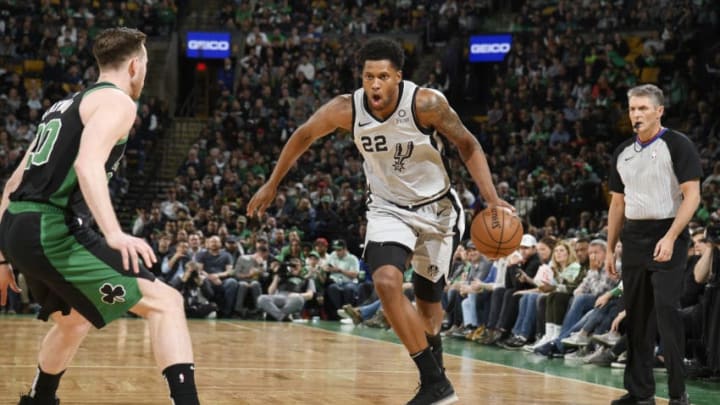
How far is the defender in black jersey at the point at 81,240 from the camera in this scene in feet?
13.2

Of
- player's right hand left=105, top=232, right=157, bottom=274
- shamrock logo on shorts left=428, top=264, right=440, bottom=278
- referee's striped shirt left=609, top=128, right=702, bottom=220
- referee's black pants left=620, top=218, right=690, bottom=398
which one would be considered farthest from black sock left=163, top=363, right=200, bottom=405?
referee's striped shirt left=609, top=128, right=702, bottom=220

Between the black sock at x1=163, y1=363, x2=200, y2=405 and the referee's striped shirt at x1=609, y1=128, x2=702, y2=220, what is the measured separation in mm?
3295

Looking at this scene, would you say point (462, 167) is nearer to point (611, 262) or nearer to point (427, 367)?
point (611, 262)

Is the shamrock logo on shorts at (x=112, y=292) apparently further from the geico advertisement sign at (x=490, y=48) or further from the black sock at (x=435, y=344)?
the geico advertisement sign at (x=490, y=48)

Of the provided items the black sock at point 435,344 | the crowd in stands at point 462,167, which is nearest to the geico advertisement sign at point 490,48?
the crowd in stands at point 462,167

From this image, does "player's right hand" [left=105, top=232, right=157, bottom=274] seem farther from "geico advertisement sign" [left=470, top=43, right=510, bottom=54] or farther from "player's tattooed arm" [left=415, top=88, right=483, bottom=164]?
"geico advertisement sign" [left=470, top=43, right=510, bottom=54]

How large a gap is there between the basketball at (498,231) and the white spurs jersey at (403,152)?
0.28m

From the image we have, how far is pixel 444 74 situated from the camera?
957 inches

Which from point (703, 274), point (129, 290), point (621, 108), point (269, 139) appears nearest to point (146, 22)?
point (269, 139)

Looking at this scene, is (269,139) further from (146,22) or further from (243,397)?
(243,397)

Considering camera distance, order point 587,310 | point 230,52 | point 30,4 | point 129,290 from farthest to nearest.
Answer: point 230,52 → point 30,4 → point 587,310 → point 129,290

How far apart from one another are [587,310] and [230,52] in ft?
57.6

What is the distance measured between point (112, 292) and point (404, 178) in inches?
84.0

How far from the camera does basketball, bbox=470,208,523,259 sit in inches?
228
